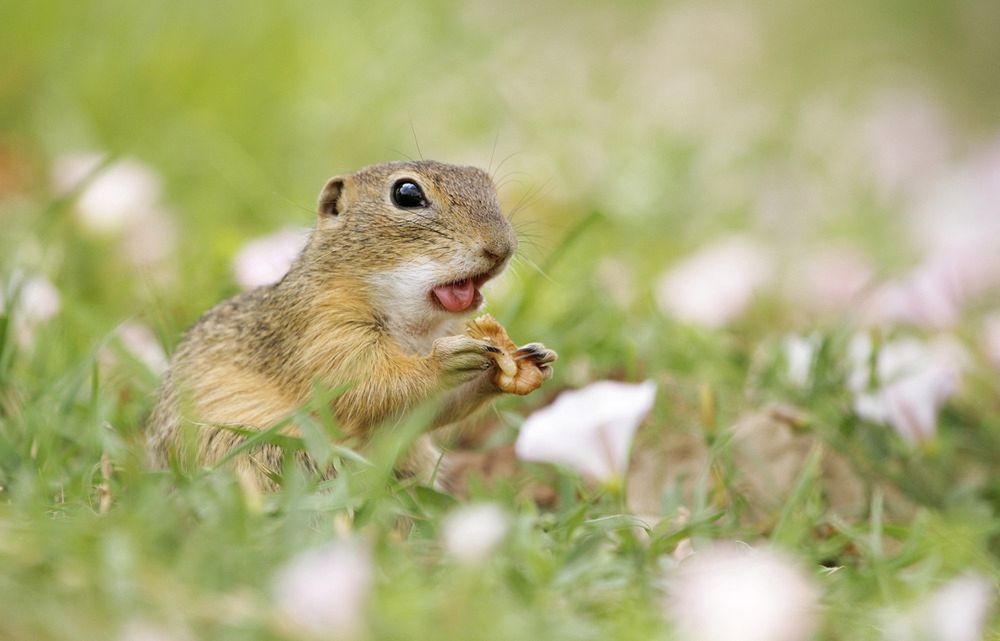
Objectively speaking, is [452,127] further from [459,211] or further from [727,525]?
[727,525]

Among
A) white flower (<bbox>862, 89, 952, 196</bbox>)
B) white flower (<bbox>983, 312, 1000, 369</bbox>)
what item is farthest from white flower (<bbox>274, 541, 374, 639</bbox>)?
white flower (<bbox>862, 89, 952, 196</bbox>)

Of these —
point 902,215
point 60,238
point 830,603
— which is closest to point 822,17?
point 902,215

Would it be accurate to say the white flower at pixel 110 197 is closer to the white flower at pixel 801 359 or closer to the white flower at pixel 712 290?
the white flower at pixel 712 290

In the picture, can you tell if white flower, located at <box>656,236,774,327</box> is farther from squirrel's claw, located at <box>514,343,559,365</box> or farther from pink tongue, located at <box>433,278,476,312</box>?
squirrel's claw, located at <box>514,343,559,365</box>

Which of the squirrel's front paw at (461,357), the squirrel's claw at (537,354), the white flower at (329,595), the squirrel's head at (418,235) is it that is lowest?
the white flower at (329,595)

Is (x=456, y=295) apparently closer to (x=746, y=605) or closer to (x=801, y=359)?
(x=801, y=359)

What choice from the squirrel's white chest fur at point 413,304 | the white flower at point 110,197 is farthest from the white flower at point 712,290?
the white flower at point 110,197
